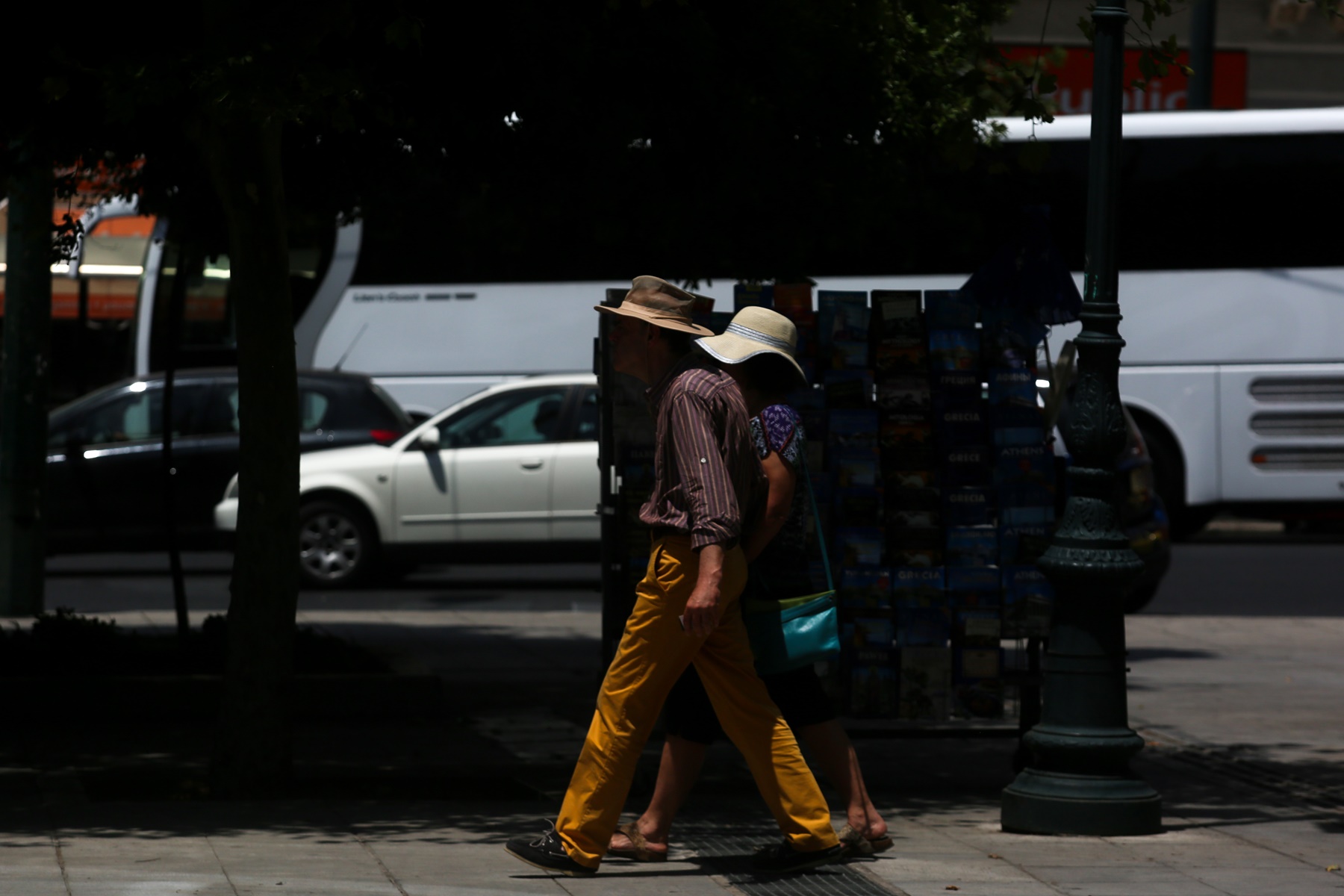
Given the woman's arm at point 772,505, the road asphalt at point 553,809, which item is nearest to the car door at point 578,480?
the road asphalt at point 553,809

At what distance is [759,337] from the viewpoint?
229 inches

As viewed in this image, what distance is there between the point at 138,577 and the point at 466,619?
184 inches

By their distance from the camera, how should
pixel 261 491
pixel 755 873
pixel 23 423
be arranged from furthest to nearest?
pixel 23 423, pixel 261 491, pixel 755 873

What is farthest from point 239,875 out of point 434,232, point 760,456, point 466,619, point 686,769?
point 434,232

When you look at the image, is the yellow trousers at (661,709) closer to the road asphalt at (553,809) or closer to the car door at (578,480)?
the road asphalt at (553,809)

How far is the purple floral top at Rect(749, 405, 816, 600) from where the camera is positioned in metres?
5.68

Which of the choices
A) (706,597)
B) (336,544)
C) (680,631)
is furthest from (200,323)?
(706,597)

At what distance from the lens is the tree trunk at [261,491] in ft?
22.4

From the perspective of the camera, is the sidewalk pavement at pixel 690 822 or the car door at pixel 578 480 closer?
the sidewalk pavement at pixel 690 822

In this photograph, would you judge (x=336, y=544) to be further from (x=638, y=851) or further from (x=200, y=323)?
(x=638, y=851)

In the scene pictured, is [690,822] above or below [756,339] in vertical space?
below

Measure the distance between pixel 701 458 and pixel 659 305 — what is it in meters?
0.52

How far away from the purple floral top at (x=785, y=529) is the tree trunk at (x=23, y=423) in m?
6.87

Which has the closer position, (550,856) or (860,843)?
(550,856)
